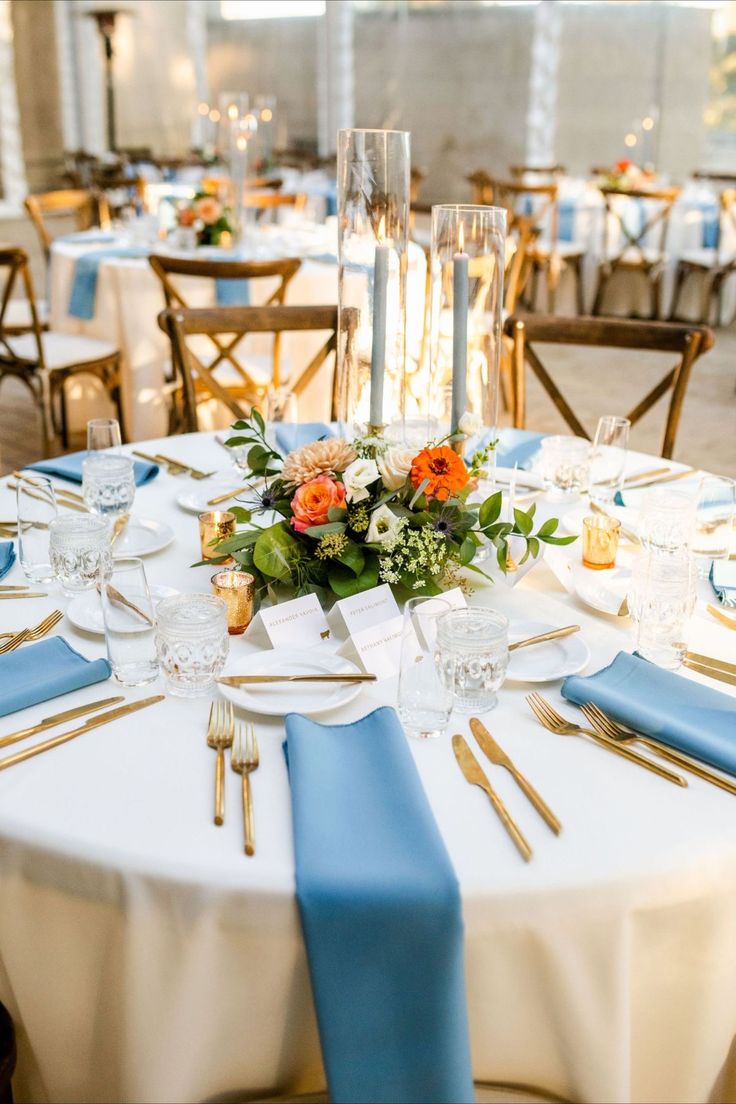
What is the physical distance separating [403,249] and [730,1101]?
123 cm

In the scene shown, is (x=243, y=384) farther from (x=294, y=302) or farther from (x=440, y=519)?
(x=440, y=519)

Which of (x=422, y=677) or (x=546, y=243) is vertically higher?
(x=546, y=243)

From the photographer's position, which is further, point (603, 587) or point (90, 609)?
point (603, 587)

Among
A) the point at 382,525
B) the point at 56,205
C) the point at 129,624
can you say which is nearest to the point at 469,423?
the point at 382,525

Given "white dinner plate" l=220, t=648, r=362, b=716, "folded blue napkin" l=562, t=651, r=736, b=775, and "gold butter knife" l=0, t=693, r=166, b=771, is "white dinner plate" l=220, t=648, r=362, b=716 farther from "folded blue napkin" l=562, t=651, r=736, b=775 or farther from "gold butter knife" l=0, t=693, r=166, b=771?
"folded blue napkin" l=562, t=651, r=736, b=775

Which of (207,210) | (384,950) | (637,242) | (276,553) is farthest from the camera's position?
(637,242)

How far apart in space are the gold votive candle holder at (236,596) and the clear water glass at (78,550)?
17cm

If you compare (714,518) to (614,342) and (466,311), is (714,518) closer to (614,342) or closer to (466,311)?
(466,311)

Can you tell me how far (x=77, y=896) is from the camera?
3.15ft

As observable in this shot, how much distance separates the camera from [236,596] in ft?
4.49

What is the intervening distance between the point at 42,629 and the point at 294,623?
352mm

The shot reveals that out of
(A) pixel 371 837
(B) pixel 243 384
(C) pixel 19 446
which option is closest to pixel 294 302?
(B) pixel 243 384

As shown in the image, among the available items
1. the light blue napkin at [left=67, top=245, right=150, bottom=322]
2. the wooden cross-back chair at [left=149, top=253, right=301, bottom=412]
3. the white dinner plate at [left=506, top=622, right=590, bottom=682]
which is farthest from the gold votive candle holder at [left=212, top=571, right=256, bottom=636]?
the light blue napkin at [left=67, top=245, right=150, bottom=322]

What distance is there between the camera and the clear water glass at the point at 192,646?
3.88 feet
